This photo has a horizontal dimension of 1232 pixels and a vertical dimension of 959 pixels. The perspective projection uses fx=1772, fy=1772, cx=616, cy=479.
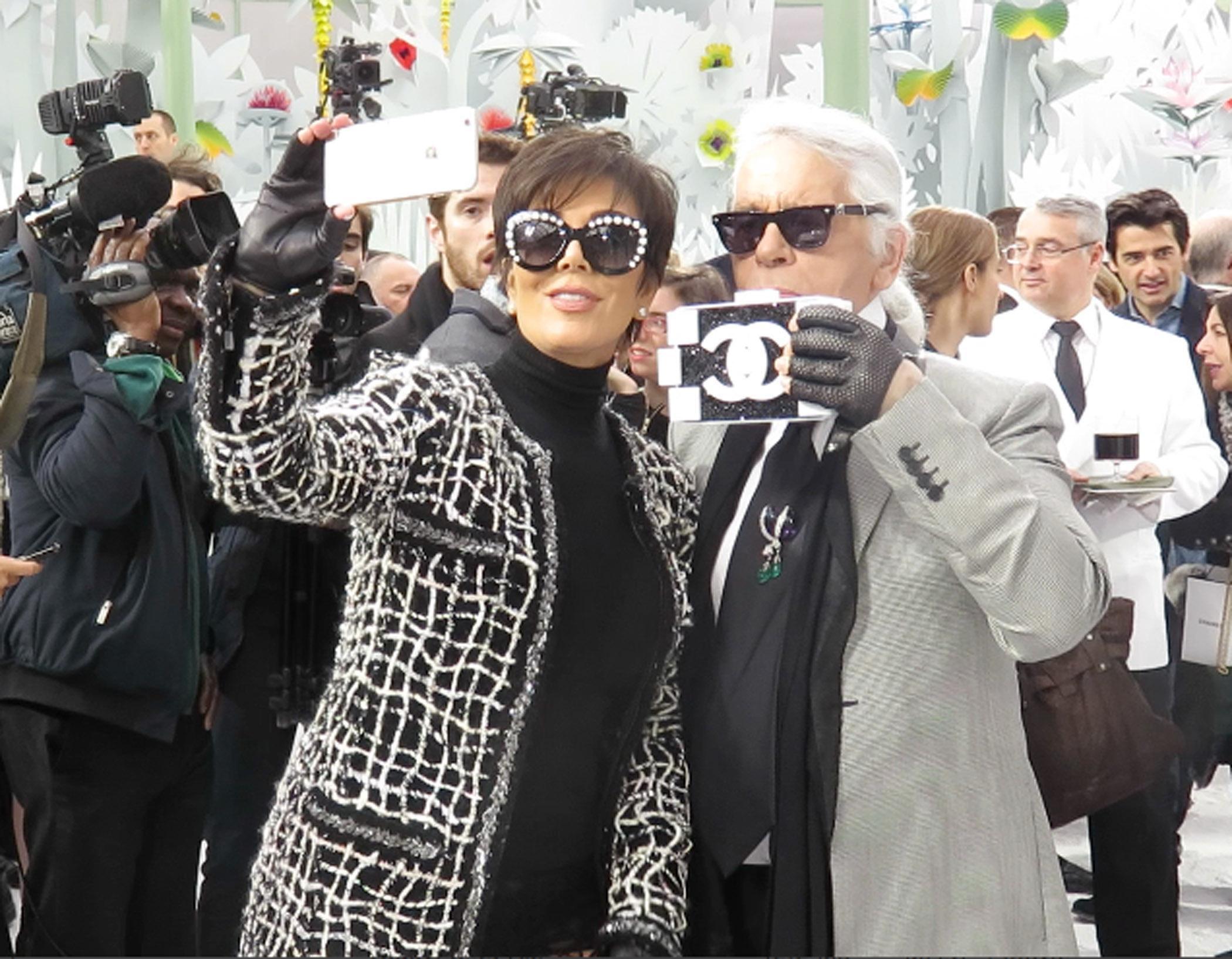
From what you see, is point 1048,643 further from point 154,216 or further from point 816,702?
point 154,216

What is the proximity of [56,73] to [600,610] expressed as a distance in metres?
6.46

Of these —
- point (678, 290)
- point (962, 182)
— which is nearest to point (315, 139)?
point (678, 290)

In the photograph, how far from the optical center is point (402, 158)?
1633mm

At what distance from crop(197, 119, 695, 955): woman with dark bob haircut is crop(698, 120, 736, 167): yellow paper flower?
5781 mm

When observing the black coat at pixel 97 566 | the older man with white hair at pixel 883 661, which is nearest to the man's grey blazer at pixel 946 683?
the older man with white hair at pixel 883 661

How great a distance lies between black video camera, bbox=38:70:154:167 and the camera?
3.28 m

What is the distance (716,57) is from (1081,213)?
3413 mm

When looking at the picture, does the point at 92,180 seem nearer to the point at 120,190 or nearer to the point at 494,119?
the point at 120,190

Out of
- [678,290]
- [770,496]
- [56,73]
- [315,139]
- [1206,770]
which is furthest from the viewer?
[56,73]

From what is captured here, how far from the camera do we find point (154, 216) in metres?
3.52

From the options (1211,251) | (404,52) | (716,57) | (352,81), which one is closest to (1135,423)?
(1211,251)

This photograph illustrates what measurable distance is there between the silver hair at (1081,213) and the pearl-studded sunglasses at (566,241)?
302cm

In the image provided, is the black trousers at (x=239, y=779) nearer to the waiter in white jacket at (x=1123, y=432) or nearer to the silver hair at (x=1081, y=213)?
the waiter in white jacket at (x=1123, y=432)

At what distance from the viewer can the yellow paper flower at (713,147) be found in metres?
7.72
